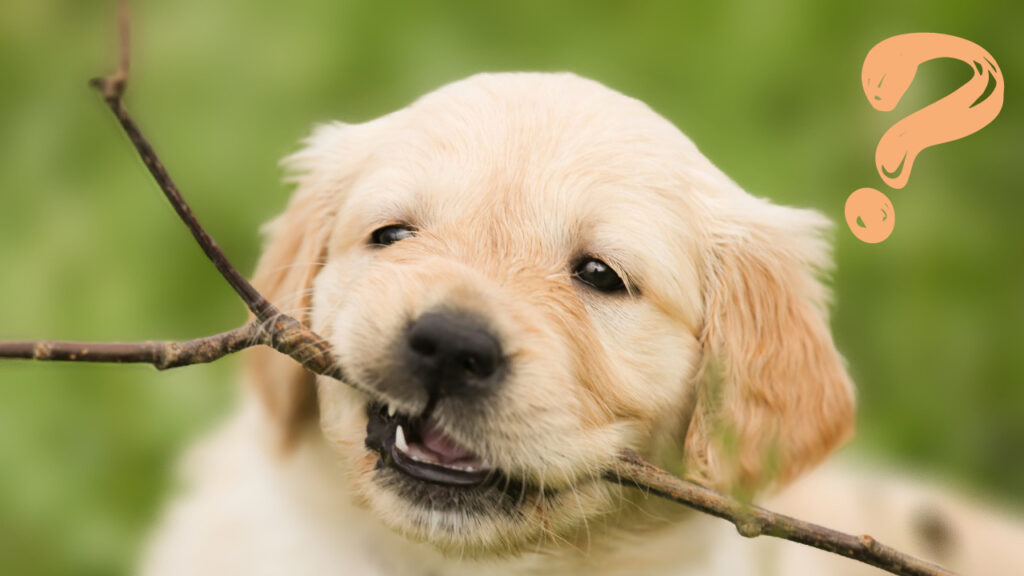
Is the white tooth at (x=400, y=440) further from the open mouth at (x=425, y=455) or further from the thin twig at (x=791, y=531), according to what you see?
the thin twig at (x=791, y=531)

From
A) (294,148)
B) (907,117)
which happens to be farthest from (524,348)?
(294,148)

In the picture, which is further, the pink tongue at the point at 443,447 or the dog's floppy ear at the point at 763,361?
the dog's floppy ear at the point at 763,361

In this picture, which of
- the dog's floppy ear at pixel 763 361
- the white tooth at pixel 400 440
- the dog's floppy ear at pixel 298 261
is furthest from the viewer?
the dog's floppy ear at pixel 298 261

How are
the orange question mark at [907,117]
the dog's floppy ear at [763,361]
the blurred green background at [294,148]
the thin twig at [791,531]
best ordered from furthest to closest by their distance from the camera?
the blurred green background at [294,148] < the orange question mark at [907,117] < the dog's floppy ear at [763,361] < the thin twig at [791,531]

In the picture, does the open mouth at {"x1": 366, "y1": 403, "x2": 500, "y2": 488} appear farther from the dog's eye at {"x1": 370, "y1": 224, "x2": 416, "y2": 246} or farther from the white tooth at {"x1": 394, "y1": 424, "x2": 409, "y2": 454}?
the dog's eye at {"x1": 370, "y1": 224, "x2": 416, "y2": 246}

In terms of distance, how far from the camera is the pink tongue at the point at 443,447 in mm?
2113

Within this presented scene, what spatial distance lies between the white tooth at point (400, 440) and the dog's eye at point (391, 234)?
1.42 ft

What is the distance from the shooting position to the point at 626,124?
242 centimetres

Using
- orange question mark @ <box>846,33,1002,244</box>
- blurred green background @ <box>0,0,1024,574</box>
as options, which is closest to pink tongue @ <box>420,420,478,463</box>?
orange question mark @ <box>846,33,1002,244</box>

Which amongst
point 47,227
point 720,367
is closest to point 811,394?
point 720,367

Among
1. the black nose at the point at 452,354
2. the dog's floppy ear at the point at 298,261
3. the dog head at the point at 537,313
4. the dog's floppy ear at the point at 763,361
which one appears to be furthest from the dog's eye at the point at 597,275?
the dog's floppy ear at the point at 298,261

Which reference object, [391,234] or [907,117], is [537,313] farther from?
[907,117]

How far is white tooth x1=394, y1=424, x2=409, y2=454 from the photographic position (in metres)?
2.13

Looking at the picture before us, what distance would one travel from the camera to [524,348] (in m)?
2.00
